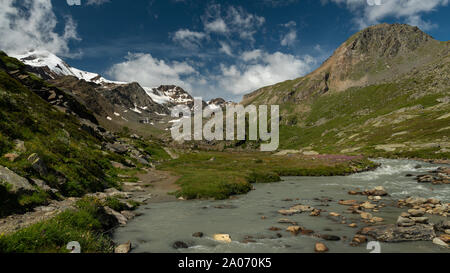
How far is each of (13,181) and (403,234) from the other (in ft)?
84.8

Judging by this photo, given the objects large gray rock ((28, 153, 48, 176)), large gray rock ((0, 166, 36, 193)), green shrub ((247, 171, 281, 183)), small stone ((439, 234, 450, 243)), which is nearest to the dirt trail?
large gray rock ((28, 153, 48, 176))

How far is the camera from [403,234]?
1526 cm

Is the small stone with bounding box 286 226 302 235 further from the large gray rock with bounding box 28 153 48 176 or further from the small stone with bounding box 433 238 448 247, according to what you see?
the large gray rock with bounding box 28 153 48 176

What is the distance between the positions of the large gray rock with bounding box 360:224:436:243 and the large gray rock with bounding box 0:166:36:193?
23.6 m

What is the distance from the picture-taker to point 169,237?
51.8ft

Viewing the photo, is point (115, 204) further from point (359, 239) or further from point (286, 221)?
point (359, 239)

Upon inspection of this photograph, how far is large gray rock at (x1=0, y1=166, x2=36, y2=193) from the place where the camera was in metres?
14.3

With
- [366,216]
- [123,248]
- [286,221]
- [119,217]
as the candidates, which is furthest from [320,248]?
[119,217]

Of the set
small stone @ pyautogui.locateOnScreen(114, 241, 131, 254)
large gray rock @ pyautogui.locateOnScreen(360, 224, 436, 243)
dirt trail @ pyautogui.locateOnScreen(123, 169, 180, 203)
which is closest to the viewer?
small stone @ pyautogui.locateOnScreen(114, 241, 131, 254)

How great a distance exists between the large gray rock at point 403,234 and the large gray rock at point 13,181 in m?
23.6

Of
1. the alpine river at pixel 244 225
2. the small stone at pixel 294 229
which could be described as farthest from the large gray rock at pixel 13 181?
the small stone at pixel 294 229

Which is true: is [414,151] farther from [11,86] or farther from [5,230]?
[11,86]
